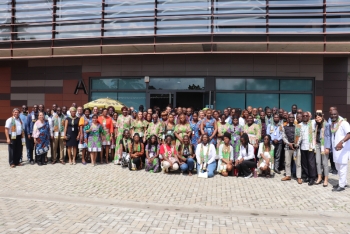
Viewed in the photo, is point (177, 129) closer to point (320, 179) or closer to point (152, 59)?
point (320, 179)

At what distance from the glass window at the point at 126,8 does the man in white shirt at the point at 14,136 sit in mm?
7153

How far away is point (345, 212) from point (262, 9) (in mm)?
10216

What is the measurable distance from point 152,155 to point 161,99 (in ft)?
21.2

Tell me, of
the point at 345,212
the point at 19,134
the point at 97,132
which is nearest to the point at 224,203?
the point at 345,212

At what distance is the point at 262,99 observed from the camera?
48.1 ft

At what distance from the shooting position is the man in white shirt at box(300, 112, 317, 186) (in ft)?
26.0

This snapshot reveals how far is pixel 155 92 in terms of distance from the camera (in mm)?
15406

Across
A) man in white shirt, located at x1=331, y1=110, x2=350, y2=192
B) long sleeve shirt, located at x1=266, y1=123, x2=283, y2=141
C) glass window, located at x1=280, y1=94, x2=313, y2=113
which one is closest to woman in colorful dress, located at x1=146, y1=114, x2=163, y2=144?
long sleeve shirt, located at x1=266, y1=123, x2=283, y2=141

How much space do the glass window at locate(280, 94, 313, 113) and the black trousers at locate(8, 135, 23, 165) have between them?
11.2 m

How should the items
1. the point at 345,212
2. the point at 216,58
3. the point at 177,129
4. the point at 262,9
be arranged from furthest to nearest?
1. the point at 216,58
2. the point at 262,9
3. the point at 177,129
4. the point at 345,212

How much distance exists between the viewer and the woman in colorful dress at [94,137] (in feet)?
32.9

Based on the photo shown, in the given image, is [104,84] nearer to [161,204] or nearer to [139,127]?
[139,127]

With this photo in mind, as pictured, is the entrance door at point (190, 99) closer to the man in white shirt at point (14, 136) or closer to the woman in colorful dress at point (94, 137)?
the woman in colorful dress at point (94, 137)

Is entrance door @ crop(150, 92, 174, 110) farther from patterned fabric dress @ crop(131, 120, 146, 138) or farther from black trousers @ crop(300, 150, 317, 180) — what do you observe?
black trousers @ crop(300, 150, 317, 180)
